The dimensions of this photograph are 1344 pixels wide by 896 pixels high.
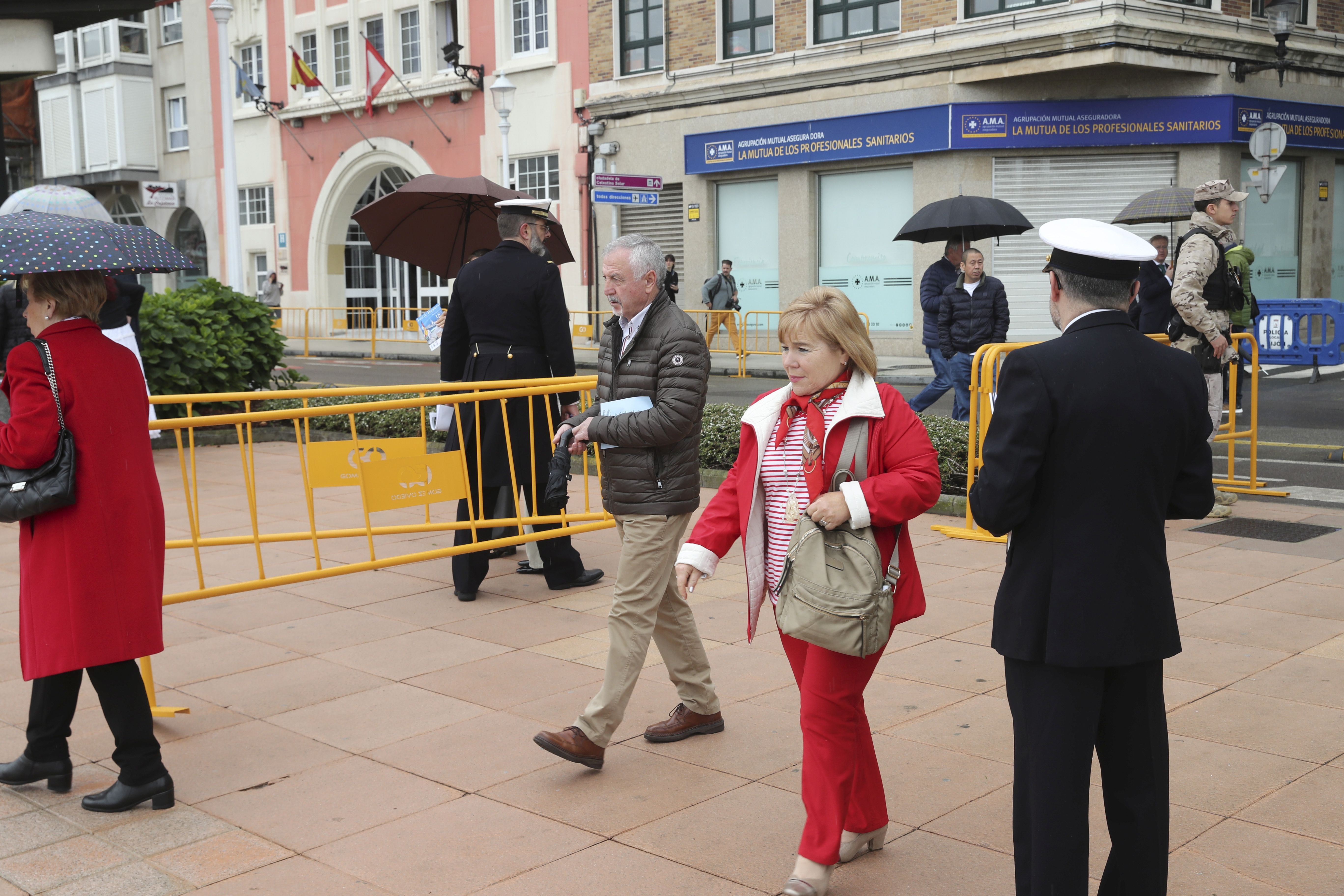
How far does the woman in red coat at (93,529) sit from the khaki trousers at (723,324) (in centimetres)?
2099

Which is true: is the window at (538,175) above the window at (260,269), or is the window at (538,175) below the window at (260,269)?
above

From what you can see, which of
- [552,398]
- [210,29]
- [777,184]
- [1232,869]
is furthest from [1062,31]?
[210,29]

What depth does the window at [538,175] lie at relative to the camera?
99.4 ft

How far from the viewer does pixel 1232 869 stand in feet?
12.0

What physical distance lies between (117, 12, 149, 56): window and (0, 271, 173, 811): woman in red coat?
137 ft

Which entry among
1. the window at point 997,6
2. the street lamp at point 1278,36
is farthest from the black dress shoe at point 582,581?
the street lamp at point 1278,36

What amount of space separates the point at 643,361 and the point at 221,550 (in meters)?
4.90

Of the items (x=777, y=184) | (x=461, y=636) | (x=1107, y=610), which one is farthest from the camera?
(x=777, y=184)

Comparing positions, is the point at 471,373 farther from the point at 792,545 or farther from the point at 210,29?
the point at 210,29

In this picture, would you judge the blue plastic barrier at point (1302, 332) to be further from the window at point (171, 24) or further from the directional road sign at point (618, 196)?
the window at point (171, 24)

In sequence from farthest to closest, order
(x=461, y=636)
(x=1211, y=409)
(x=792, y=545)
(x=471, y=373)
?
(x=1211, y=409)
(x=471, y=373)
(x=461, y=636)
(x=792, y=545)

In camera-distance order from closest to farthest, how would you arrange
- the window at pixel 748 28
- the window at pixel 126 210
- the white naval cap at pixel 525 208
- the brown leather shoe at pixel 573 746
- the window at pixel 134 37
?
1. the brown leather shoe at pixel 573 746
2. the white naval cap at pixel 525 208
3. the window at pixel 748 28
4. the window at pixel 134 37
5. the window at pixel 126 210

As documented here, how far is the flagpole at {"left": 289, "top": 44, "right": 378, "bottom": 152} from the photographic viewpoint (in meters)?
34.2

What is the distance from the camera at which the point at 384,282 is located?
1451 inches
